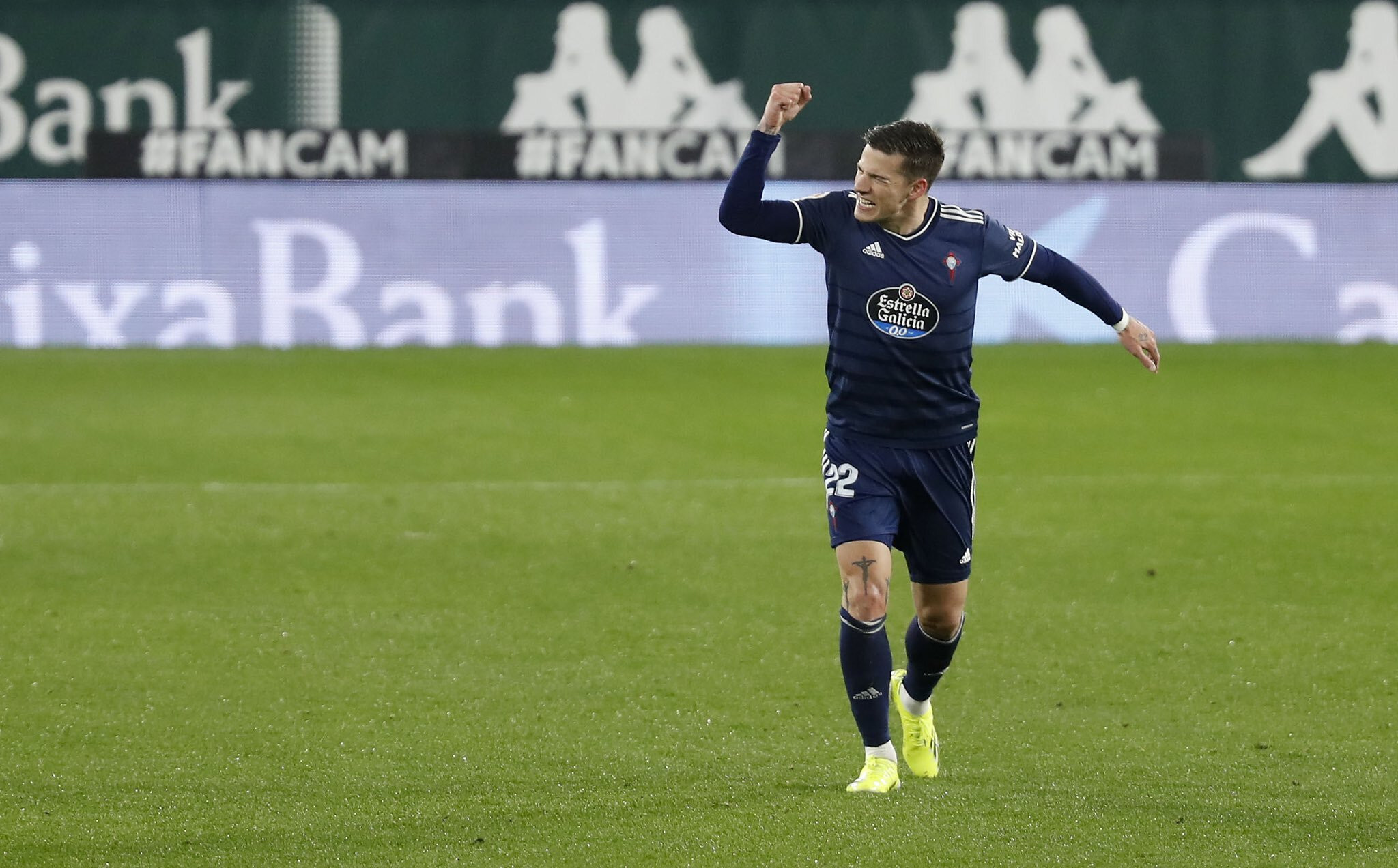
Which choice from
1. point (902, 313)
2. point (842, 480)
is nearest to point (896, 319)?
point (902, 313)

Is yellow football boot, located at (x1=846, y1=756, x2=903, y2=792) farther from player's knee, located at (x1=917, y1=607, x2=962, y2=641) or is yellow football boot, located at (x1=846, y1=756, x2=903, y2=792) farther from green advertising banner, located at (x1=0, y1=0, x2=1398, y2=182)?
green advertising banner, located at (x1=0, y1=0, x2=1398, y2=182)

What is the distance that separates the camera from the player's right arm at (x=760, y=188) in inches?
216

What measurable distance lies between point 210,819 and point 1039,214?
13.8m

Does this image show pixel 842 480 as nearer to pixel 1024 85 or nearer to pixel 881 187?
pixel 881 187

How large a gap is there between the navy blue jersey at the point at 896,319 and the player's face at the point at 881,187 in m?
0.11

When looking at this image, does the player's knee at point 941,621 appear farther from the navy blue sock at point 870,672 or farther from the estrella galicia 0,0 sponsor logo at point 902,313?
the estrella galicia 0,0 sponsor logo at point 902,313

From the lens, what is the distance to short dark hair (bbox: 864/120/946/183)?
18.1ft

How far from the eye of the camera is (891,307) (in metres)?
5.72

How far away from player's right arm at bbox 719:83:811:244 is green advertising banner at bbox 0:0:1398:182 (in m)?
16.8

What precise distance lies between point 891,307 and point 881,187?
0.38m

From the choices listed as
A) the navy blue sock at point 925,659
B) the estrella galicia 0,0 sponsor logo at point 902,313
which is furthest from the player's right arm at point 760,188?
the navy blue sock at point 925,659

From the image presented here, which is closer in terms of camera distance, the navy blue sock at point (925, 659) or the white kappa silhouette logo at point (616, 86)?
the navy blue sock at point (925, 659)

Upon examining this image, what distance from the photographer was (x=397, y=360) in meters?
16.9

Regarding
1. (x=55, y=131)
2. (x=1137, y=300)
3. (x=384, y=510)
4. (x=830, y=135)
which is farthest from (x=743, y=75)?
(x=384, y=510)
